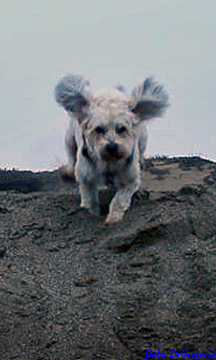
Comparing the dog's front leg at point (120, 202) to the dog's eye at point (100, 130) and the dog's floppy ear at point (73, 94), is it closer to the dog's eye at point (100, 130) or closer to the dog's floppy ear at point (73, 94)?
the dog's eye at point (100, 130)

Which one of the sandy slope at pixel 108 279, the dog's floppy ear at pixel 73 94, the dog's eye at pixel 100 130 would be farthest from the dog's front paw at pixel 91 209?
the dog's floppy ear at pixel 73 94

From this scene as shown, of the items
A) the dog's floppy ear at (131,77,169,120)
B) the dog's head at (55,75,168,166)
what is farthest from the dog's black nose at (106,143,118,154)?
the dog's floppy ear at (131,77,169,120)

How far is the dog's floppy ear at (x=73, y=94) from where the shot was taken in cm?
809

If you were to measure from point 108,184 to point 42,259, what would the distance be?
247cm

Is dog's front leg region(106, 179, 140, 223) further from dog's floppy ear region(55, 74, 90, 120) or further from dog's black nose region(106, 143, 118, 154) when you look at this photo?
dog's floppy ear region(55, 74, 90, 120)

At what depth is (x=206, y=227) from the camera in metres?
6.49

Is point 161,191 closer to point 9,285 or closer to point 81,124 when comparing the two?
point 81,124

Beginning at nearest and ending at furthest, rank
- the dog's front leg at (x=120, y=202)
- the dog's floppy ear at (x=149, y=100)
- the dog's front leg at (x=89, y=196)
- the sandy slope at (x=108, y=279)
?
1. the sandy slope at (x=108, y=279)
2. the dog's front leg at (x=120, y=202)
3. the dog's front leg at (x=89, y=196)
4. the dog's floppy ear at (x=149, y=100)

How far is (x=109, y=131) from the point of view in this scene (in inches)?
292

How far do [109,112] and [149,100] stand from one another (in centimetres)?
92

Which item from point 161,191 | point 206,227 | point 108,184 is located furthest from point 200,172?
point 206,227

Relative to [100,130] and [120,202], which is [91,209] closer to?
[120,202]

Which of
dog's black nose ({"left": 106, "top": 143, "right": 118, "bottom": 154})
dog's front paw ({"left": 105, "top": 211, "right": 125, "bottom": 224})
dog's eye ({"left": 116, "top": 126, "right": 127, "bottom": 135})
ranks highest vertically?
dog's eye ({"left": 116, "top": 126, "right": 127, "bottom": 135})

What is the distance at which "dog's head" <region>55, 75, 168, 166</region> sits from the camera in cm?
746
